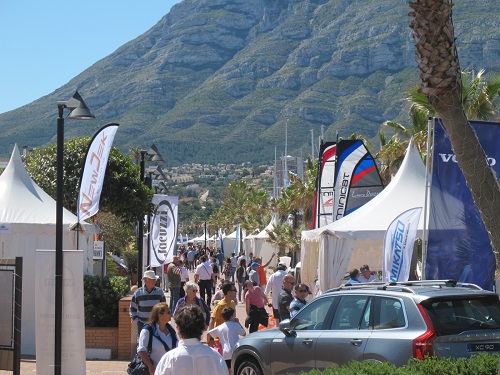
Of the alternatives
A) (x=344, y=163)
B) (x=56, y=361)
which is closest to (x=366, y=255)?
(x=344, y=163)

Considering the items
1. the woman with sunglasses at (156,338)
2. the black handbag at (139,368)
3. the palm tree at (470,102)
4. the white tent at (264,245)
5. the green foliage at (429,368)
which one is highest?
the palm tree at (470,102)

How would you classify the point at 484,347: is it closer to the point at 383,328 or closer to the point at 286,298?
the point at 383,328

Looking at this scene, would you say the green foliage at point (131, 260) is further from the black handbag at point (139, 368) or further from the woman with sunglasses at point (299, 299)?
the black handbag at point (139, 368)

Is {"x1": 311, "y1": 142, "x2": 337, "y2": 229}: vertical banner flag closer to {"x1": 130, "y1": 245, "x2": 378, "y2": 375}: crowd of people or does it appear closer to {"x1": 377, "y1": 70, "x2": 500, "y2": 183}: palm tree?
{"x1": 377, "y1": 70, "x2": 500, "y2": 183}: palm tree

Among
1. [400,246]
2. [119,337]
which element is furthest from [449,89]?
[119,337]

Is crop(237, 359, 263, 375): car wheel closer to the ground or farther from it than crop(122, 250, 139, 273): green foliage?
closer to the ground

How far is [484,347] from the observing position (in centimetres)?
907

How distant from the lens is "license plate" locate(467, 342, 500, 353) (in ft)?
29.6

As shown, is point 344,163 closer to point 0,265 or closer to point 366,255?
point 366,255

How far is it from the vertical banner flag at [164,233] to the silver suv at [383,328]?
11.8 metres

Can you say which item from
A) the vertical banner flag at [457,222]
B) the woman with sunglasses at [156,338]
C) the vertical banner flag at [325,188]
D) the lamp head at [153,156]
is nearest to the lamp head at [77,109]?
the woman with sunglasses at [156,338]

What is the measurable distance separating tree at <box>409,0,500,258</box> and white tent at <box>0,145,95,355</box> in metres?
9.64

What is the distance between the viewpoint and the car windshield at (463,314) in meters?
9.16

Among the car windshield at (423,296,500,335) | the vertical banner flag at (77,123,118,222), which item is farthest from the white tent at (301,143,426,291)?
the car windshield at (423,296,500,335)
